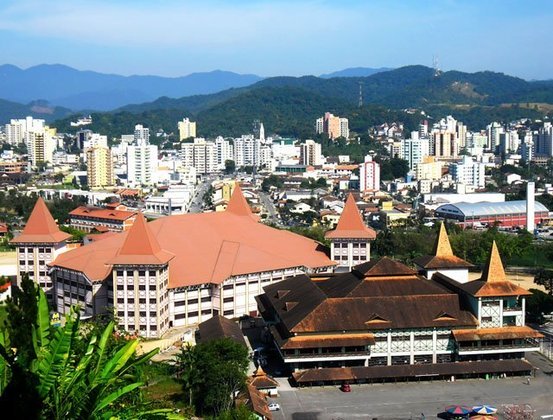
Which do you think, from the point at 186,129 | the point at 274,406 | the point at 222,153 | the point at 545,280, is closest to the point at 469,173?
the point at 222,153

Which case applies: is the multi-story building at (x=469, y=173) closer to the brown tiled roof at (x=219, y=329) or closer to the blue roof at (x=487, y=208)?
the blue roof at (x=487, y=208)

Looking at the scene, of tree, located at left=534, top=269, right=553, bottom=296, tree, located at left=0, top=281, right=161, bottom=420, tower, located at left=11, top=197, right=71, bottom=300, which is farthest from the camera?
tree, located at left=534, top=269, right=553, bottom=296

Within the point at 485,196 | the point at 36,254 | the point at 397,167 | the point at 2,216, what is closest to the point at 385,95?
the point at 397,167

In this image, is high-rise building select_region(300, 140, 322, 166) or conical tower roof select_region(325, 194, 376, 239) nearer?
conical tower roof select_region(325, 194, 376, 239)

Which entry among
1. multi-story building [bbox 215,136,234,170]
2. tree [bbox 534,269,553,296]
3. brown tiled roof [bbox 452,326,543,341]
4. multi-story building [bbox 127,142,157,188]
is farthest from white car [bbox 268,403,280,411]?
multi-story building [bbox 215,136,234,170]

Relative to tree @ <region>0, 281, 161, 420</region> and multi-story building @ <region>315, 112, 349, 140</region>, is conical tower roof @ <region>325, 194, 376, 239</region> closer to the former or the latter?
tree @ <region>0, 281, 161, 420</region>
